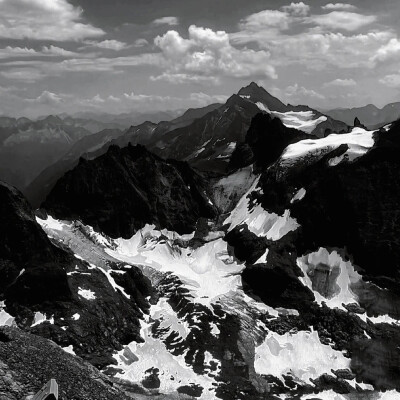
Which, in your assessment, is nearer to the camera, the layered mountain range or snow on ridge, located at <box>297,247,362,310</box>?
the layered mountain range

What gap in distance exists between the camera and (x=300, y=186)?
643ft

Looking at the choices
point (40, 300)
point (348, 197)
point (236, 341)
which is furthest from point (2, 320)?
point (348, 197)

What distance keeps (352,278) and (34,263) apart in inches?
3992

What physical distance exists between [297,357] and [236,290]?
118 feet

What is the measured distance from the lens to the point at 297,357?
132 metres

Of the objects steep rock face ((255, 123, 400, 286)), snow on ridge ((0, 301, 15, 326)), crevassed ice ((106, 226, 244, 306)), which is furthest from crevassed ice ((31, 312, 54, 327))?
steep rock face ((255, 123, 400, 286))

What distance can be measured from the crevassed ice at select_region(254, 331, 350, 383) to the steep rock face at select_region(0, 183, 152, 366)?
36.1 metres

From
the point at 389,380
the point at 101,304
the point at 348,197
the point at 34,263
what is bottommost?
the point at 389,380

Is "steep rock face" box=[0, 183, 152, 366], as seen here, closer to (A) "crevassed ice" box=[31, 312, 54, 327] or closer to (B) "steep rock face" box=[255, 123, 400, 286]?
(A) "crevassed ice" box=[31, 312, 54, 327]

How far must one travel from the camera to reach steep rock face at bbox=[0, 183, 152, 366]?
123m

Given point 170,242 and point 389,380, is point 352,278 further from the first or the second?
point 170,242

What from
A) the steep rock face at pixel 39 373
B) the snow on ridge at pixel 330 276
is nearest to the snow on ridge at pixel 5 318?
the steep rock face at pixel 39 373

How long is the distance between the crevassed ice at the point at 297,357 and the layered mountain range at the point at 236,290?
1.35 feet

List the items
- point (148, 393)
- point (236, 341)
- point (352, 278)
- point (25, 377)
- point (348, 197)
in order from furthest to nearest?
point (348, 197), point (352, 278), point (236, 341), point (148, 393), point (25, 377)
